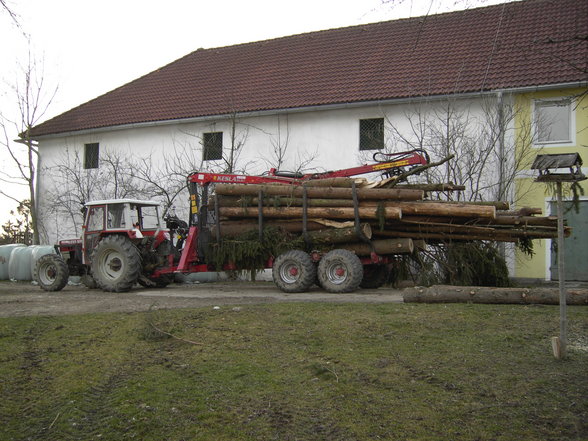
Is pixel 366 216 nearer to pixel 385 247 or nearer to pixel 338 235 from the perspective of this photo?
pixel 338 235

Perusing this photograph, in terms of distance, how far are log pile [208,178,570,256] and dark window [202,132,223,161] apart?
7.64m

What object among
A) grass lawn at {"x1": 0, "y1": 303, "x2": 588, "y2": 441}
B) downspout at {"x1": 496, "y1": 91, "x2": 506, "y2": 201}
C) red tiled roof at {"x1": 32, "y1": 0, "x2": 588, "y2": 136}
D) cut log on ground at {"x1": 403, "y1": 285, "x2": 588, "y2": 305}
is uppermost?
red tiled roof at {"x1": 32, "y1": 0, "x2": 588, "y2": 136}

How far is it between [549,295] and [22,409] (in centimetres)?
761

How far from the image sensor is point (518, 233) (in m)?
11.9

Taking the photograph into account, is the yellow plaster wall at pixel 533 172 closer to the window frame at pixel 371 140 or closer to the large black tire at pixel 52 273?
the window frame at pixel 371 140

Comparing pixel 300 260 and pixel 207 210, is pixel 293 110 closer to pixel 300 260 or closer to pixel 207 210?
pixel 207 210

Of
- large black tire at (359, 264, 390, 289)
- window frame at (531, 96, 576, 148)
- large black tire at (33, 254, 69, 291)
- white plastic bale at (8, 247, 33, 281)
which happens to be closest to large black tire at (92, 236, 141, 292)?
large black tire at (33, 254, 69, 291)

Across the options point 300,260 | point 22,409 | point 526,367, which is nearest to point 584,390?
point 526,367

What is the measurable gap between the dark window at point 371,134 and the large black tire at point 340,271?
7.01m

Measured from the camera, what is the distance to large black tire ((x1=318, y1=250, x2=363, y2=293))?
40.5 feet

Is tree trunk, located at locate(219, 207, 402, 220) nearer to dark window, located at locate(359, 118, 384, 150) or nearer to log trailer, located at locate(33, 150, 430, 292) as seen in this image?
log trailer, located at locate(33, 150, 430, 292)

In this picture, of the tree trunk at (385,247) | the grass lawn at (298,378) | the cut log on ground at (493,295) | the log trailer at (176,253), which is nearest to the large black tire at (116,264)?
the log trailer at (176,253)

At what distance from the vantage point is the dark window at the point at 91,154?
77.3 ft

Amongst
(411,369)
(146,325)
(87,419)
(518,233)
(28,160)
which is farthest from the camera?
(28,160)
